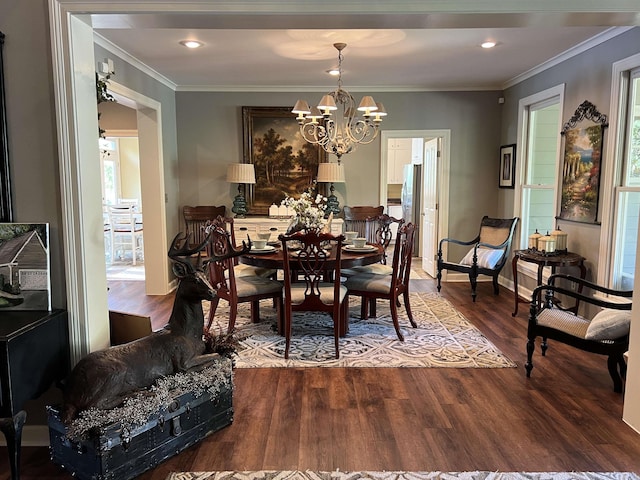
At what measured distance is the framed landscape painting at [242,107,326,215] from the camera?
621 cm

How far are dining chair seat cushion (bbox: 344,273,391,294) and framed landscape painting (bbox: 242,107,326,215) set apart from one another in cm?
247

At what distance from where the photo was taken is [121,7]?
208 centimetres

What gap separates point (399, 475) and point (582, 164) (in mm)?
3394

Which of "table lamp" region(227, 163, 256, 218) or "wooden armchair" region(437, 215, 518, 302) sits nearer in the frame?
"wooden armchair" region(437, 215, 518, 302)

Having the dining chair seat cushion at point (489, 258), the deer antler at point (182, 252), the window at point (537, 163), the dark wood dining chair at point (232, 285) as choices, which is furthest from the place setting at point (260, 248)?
the window at point (537, 163)

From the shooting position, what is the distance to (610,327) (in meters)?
2.84

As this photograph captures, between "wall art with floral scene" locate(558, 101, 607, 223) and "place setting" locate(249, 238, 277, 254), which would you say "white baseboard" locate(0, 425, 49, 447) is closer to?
"place setting" locate(249, 238, 277, 254)

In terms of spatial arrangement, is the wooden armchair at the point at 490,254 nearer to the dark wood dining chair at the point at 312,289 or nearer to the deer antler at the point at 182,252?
the dark wood dining chair at the point at 312,289

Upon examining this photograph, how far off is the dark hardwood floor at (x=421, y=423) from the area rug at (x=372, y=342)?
0.14m

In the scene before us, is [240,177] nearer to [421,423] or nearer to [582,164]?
[582,164]

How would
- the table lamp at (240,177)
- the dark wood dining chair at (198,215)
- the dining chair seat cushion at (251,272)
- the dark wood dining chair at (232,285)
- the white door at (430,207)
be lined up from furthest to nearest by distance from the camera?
the white door at (430,207), the dark wood dining chair at (198,215), the table lamp at (240,177), the dining chair seat cushion at (251,272), the dark wood dining chair at (232,285)

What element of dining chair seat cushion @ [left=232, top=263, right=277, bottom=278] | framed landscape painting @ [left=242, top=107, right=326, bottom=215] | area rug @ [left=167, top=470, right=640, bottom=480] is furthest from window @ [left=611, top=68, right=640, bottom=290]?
framed landscape painting @ [left=242, top=107, right=326, bottom=215]

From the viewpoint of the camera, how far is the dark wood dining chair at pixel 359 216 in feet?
20.6

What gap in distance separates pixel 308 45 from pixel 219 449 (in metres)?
3.36
